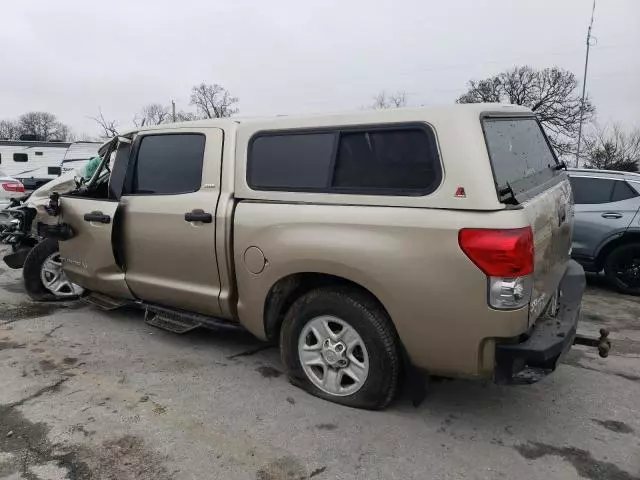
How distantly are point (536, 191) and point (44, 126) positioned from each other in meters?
75.1

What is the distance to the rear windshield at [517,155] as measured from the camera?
3.01m

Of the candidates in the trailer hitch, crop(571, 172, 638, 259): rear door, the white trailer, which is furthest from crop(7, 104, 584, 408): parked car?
the white trailer

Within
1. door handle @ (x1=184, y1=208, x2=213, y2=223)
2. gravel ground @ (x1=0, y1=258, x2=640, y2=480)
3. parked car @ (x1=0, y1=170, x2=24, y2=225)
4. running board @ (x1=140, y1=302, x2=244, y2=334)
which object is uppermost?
door handle @ (x1=184, y1=208, x2=213, y2=223)

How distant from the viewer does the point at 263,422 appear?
3375 millimetres

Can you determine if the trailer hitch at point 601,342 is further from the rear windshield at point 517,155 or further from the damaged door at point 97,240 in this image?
the damaged door at point 97,240

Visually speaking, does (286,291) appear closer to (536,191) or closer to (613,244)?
(536,191)

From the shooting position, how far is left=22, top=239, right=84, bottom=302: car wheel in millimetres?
5812

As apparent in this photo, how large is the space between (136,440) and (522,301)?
229cm

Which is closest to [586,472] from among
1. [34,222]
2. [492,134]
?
[492,134]

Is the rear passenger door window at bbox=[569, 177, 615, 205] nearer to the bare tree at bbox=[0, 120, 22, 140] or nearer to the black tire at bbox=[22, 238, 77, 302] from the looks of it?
the black tire at bbox=[22, 238, 77, 302]

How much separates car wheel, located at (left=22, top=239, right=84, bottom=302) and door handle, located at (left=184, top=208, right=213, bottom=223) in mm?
2474

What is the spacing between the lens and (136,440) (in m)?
3.15

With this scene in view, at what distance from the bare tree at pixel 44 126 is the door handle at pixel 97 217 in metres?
67.6

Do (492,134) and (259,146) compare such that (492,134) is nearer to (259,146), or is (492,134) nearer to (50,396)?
(259,146)
